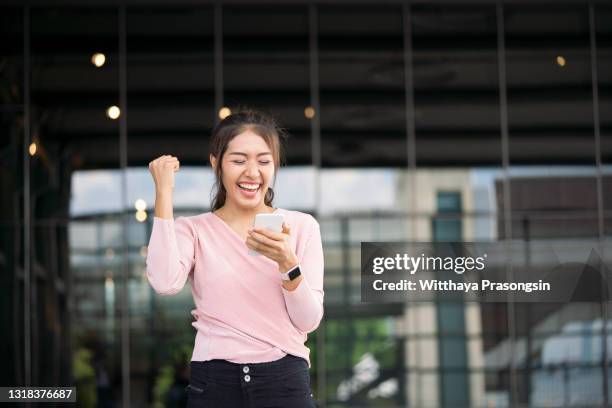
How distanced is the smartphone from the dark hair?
0.19 meters

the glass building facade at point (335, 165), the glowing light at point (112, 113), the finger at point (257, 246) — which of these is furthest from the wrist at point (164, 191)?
the glowing light at point (112, 113)

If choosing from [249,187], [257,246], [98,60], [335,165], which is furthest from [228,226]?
[98,60]

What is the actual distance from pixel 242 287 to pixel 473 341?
1115cm

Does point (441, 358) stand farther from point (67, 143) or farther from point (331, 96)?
point (67, 143)

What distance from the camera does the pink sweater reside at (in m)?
2.27

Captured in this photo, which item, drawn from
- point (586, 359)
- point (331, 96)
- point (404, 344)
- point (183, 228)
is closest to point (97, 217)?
point (331, 96)

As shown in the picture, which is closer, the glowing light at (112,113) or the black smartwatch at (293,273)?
the black smartwatch at (293,273)

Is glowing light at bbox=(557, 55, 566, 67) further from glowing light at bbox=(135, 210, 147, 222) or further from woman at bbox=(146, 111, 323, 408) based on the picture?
woman at bbox=(146, 111, 323, 408)

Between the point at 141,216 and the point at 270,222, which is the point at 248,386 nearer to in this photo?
the point at 270,222

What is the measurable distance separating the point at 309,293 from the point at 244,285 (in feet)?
0.46

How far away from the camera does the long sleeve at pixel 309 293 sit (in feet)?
7.33

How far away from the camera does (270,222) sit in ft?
7.36

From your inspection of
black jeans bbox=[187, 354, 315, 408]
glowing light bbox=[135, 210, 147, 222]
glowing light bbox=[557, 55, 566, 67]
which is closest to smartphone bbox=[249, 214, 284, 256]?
black jeans bbox=[187, 354, 315, 408]

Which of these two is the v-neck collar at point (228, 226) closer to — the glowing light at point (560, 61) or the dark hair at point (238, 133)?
the dark hair at point (238, 133)
